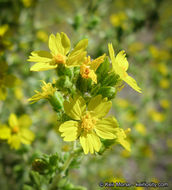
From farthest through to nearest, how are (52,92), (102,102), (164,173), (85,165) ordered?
(164,173)
(85,165)
(52,92)
(102,102)

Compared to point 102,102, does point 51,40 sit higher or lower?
higher

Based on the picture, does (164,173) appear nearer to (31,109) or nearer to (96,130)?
(31,109)

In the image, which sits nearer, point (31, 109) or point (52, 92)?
point (52, 92)

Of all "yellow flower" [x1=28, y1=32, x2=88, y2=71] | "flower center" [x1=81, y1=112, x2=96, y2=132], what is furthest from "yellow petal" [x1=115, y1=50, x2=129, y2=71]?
"flower center" [x1=81, y1=112, x2=96, y2=132]

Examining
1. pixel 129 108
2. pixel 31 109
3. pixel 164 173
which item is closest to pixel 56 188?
pixel 31 109

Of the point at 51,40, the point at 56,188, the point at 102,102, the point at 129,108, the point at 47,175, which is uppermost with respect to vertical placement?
the point at 51,40

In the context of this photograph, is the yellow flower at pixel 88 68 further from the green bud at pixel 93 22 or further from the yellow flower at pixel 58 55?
the green bud at pixel 93 22

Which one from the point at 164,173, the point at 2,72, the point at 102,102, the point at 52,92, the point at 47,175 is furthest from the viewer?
the point at 164,173

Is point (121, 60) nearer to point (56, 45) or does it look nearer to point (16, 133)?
point (56, 45)
